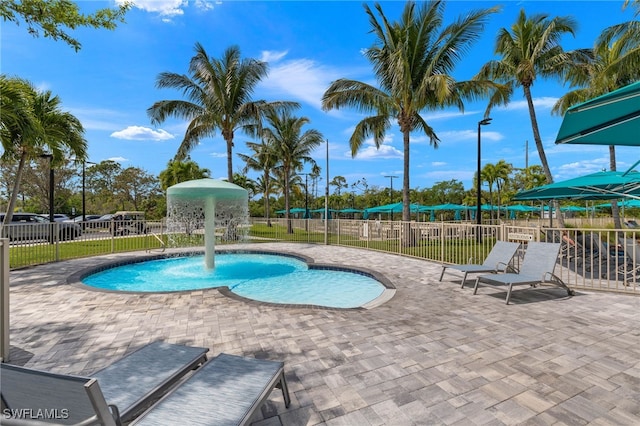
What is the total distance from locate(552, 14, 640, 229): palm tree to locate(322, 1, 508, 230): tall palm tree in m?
5.39

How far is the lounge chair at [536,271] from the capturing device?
593 centimetres

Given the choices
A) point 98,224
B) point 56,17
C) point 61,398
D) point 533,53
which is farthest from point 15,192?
point 533,53

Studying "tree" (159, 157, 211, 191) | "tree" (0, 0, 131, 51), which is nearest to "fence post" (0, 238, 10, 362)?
A: "tree" (0, 0, 131, 51)

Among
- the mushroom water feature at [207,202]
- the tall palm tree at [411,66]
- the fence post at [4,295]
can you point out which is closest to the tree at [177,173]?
the mushroom water feature at [207,202]

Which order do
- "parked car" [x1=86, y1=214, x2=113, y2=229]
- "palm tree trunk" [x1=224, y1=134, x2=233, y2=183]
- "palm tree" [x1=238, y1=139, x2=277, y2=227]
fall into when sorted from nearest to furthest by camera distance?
"parked car" [x1=86, y1=214, x2=113, y2=229], "palm tree trunk" [x1=224, y1=134, x2=233, y2=183], "palm tree" [x1=238, y1=139, x2=277, y2=227]

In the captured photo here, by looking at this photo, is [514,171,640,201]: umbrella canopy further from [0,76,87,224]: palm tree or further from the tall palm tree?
[0,76,87,224]: palm tree

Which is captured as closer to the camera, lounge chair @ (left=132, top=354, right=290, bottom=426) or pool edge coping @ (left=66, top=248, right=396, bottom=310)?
lounge chair @ (left=132, top=354, right=290, bottom=426)

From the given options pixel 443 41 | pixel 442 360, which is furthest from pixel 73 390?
pixel 443 41

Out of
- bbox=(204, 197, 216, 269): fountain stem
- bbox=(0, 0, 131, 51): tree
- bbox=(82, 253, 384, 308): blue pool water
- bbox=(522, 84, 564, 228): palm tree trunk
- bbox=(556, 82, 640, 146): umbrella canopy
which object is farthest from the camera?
bbox=(522, 84, 564, 228): palm tree trunk

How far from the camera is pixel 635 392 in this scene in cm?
279

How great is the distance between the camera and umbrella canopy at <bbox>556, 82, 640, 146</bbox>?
307cm

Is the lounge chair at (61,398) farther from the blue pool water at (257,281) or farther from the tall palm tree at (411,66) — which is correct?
the tall palm tree at (411,66)

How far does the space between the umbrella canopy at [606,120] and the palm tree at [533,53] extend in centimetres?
1434

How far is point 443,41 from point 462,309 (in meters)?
13.3
